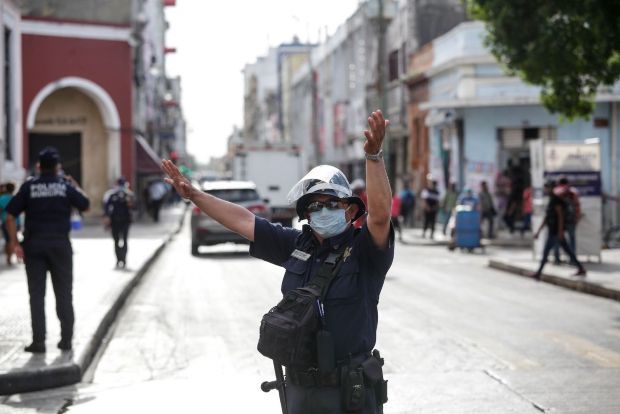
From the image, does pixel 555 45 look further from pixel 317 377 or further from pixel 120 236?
pixel 317 377

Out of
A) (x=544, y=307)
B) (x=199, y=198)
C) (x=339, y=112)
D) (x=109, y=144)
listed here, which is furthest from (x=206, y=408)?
(x=339, y=112)

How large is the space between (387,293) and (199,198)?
10519mm

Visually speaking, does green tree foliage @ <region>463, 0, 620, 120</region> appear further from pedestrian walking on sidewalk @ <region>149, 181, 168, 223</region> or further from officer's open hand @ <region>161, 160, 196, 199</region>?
pedestrian walking on sidewalk @ <region>149, 181, 168, 223</region>

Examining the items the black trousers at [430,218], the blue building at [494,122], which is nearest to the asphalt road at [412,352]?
the black trousers at [430,218]

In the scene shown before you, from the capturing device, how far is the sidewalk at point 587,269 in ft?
50.8

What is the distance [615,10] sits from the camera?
15.7 metres

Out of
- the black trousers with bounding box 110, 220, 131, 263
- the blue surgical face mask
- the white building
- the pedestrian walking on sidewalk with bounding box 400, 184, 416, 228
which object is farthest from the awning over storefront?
the blue surgical face mask

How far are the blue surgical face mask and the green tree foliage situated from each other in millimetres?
12509

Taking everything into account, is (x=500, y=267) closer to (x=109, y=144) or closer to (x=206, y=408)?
(x=206, y=408)

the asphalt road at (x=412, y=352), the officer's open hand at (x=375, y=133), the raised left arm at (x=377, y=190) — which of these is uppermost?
the officer's open hand at (x=375, y=133)

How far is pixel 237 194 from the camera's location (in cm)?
2500

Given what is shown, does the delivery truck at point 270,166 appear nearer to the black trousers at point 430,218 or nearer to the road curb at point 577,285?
the black trousers at point 430,218

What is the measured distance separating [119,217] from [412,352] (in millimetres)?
10217

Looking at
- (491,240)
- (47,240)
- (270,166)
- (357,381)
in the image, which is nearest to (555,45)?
(47,240)
